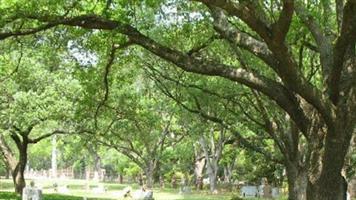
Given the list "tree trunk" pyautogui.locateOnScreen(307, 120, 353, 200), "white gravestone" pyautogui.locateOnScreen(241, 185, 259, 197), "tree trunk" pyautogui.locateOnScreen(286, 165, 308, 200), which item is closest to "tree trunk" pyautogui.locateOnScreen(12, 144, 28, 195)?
"tree trunk" pyautogui.locateOnScreen(286, 165, 308, 200)

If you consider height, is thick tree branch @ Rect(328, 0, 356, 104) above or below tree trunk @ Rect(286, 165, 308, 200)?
above

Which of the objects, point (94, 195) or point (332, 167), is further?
point (94, 195)

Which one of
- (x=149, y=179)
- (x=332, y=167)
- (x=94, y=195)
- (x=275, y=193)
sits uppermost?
(x=332, y=167)

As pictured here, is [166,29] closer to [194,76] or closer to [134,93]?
[194,76]

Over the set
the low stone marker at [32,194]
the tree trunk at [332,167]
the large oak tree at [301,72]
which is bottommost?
the low stone marker at [32,194]

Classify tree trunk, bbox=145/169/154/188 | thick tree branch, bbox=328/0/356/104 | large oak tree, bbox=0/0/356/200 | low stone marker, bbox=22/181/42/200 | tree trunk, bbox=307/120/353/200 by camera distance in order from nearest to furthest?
thick tree branch, bbox=328/0/356/104
large oak tree, bbox=0/0/356/200
tree trunk, bbox=307/120/353/200
low stone marker, bbox=22/181/42/200
tree trunk, bbox=145/169/154/188

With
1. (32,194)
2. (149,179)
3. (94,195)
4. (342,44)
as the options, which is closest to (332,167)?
(342,44)

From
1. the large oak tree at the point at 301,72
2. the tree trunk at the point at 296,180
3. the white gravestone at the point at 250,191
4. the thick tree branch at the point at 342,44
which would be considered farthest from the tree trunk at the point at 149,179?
the thick tree branch at the point at 342,44

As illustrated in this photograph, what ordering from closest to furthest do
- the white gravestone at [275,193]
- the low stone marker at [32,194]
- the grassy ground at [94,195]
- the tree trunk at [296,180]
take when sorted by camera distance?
1. the tree trunk at [296,180]
2. the low stone marker at [32,194]
3. the grassy ground at [94,195]
4. the white gravestone at [275,193]

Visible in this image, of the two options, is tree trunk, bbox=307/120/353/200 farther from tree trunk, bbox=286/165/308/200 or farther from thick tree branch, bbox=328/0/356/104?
tree trunk, bbox=286/165/308/200

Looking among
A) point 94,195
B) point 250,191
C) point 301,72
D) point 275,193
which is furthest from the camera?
point 250,191

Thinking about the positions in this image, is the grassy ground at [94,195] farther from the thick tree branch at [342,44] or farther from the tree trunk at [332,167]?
the thick tree branch at [342,44]

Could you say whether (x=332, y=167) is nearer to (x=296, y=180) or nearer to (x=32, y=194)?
(x=296, y=180)

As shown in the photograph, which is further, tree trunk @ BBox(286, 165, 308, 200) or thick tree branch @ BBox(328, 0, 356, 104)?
tree trunk @ BBox(286, 165, 308, 200)
